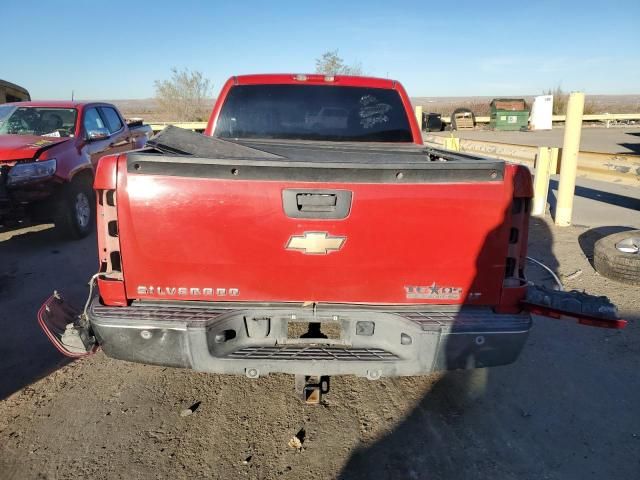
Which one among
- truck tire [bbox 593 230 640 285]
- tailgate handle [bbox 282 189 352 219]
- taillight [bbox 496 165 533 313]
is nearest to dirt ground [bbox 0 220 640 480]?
taillight [bbox 496 165 533 313]

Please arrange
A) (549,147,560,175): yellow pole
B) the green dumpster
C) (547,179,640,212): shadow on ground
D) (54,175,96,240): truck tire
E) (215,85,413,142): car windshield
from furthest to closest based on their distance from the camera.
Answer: the green dumpster → (547,179,640,212): shadow on ground → (549,147,560,175): yellow pole → (54,175,96,240): truck tire → (215,85,413,142): car windshield

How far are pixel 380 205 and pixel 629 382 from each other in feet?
7.84

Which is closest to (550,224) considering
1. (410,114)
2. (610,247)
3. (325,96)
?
(610,247)

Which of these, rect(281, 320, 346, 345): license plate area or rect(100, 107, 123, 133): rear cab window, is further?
rect(100, 107, 123, 133): rear cab window

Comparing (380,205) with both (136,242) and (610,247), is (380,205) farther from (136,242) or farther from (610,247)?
(610,247)

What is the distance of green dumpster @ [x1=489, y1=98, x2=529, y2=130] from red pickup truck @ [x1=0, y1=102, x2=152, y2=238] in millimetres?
31513

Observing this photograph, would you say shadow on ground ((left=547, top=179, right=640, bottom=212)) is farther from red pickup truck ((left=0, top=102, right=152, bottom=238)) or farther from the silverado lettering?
red pickup truck ((left=0, top=102, right=152, bottom=238))

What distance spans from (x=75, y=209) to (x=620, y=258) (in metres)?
6.93

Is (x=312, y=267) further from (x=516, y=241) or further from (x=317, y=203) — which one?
(x=516, y=241)

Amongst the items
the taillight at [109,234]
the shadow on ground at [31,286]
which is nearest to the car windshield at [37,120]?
the shadow on ground at [31,286]

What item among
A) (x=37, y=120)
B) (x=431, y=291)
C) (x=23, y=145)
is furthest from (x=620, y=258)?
(x=37, y=120)

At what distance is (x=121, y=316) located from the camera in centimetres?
247

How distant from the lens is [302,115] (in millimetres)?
4441

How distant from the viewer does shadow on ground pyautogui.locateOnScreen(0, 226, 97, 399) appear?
11.7 feet
